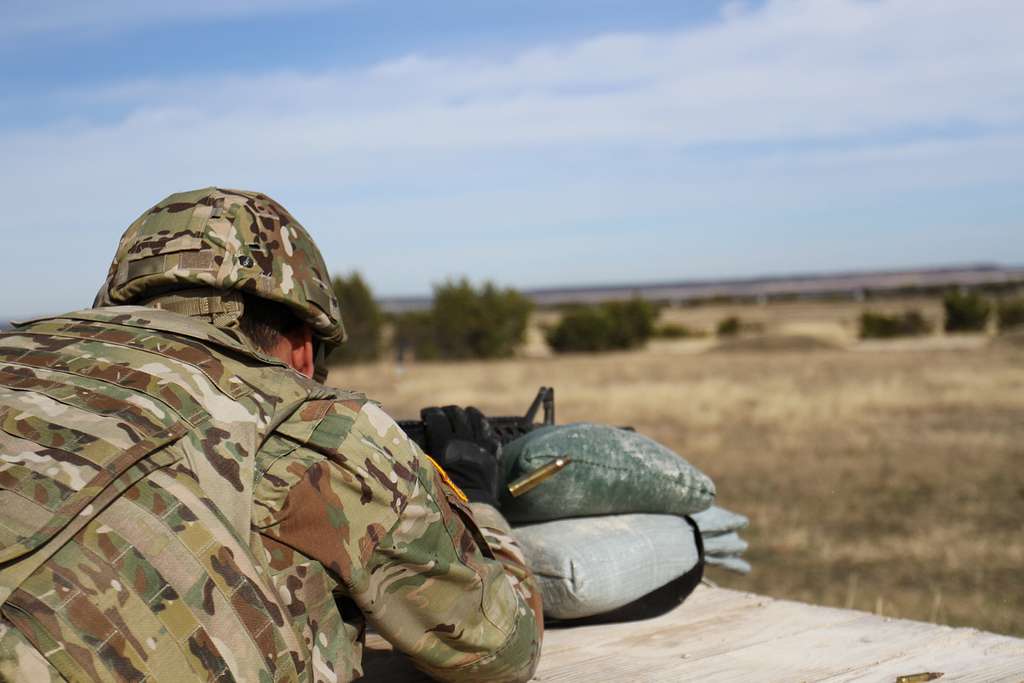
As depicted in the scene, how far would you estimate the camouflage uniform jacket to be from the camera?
6.06 ft

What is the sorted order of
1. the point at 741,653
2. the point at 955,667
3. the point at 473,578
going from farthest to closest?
the point at 741,653
the point at 955,667
the point at 473,578

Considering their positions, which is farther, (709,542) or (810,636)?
(709,542)

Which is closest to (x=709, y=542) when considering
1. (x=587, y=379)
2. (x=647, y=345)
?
(x=587, y=379)

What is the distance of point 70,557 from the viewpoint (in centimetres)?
A: 185

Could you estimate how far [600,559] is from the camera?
3445mm

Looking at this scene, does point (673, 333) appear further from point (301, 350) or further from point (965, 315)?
point (301, 350)

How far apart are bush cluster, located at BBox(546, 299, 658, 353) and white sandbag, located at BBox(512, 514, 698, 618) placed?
39.1 metres

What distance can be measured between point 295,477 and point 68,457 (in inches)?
15.9

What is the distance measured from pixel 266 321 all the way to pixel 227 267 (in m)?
0.25

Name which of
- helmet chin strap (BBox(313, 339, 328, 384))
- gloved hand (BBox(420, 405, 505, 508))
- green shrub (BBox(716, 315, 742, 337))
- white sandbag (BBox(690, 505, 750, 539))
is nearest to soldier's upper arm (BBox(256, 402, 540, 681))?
gloved hand (BBox(420, 405, 505, 508))

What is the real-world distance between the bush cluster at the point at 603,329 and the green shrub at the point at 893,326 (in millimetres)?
8934

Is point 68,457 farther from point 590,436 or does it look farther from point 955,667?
point 955,667

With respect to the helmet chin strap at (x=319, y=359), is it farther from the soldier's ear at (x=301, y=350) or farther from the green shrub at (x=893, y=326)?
the green shrub at (x=893, y=326)

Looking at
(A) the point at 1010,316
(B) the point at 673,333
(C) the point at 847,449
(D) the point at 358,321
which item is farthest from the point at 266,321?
(B) the point at 673,333
